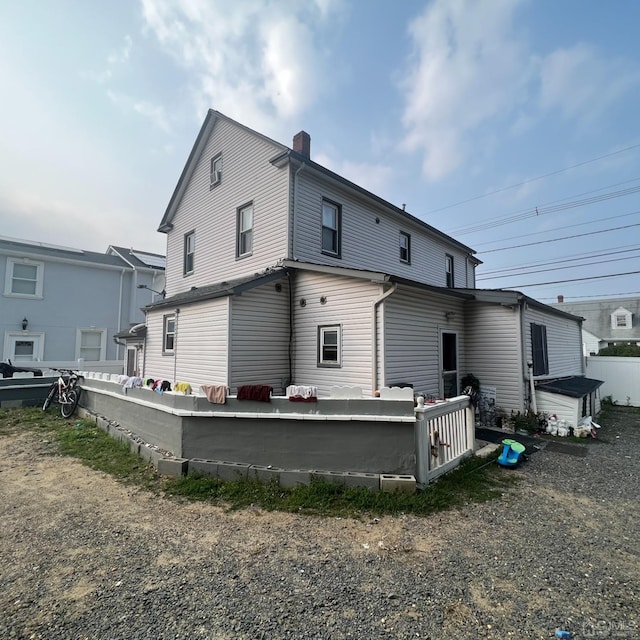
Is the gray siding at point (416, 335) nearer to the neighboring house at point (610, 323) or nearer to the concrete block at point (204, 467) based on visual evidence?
the concrete block at point (204, 467)

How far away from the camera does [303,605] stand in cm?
274

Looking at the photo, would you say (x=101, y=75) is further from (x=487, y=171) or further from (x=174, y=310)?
(x=487, y=171)

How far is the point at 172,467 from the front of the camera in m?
5.53

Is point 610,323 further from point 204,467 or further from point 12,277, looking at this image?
point 12,277

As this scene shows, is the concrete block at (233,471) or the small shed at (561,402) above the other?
the small shed at (561,402)

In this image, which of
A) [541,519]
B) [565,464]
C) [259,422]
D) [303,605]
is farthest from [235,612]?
[565,464]

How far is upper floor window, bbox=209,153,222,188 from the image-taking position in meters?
12.1

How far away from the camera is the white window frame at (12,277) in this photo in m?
15.2

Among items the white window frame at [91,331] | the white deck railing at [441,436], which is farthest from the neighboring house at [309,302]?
the white window frame at [91,331]

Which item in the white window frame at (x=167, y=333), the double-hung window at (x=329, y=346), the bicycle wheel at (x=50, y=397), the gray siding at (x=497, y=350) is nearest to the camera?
the double-hung window at (x=329, y=346)

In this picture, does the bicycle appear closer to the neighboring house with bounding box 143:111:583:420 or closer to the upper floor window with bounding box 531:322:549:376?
the neighboring house with bounding box 143:111:583:420

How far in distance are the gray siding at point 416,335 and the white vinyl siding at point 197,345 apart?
3889mm

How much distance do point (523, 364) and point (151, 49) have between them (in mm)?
14584

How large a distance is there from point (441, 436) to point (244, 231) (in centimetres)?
861
